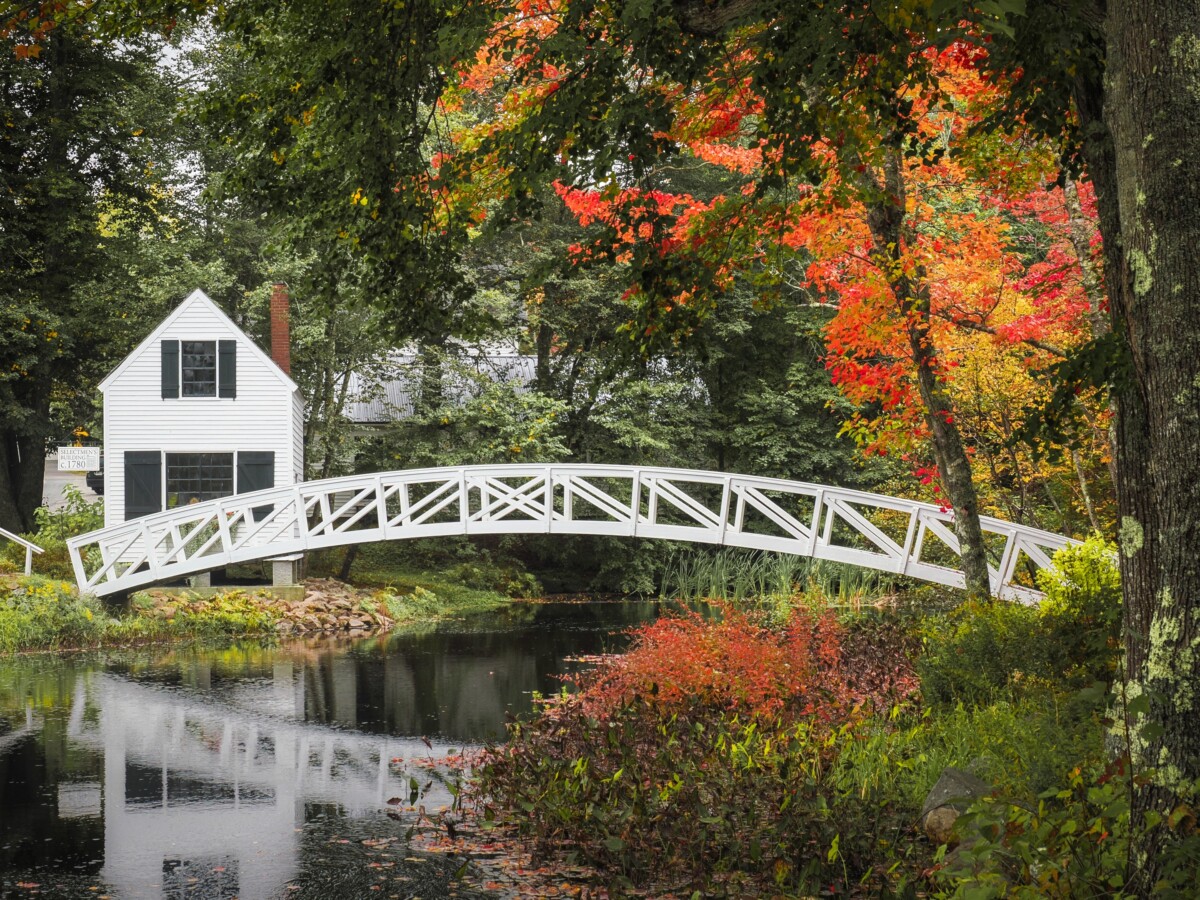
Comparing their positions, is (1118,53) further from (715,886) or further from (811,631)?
(811,631)

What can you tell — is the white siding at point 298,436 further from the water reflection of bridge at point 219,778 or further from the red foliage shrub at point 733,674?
the red foliage shrub at point 733,674

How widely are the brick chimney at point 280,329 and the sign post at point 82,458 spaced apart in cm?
685

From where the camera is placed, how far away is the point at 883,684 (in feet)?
30.1

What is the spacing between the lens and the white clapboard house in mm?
22391

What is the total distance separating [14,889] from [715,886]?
370cm

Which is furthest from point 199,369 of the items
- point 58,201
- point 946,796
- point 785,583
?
point 946,796

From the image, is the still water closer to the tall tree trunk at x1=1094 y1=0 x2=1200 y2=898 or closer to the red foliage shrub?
the red foliage shrub

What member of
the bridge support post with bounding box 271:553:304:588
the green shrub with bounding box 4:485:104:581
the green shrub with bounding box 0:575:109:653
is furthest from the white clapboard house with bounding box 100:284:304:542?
the green shrub with bounding box 0:575:109:653

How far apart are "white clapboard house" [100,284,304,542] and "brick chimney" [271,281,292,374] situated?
18.1 inches

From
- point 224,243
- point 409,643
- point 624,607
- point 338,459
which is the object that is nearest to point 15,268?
point 224,243

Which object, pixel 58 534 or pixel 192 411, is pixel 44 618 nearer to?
pixel 58 534

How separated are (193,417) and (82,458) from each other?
34.6 feet

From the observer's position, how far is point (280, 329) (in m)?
23.5

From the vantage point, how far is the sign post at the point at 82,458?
2800 cm
